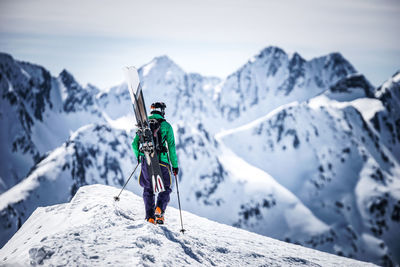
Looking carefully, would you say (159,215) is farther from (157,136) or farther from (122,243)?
(157,136)

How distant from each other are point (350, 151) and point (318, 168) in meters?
20.3

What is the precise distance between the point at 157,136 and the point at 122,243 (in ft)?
10.7

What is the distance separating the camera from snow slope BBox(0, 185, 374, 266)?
5801mm

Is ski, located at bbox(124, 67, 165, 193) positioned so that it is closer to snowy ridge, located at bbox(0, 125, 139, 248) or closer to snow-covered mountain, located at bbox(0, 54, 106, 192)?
snowy ridge, located at bbox(0, 125, 139, 248)

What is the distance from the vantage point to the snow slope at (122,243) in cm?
580

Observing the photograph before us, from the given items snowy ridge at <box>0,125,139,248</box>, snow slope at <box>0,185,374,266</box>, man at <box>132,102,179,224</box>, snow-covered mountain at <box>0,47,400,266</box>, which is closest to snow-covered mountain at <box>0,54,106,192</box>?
snow-covered mountain at <box>0,47,400,266</box>

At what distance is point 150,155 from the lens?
329 inches

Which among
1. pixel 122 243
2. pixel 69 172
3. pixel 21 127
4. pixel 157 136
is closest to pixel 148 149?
pixel 157 136

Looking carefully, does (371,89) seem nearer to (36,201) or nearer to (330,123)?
(330,123)

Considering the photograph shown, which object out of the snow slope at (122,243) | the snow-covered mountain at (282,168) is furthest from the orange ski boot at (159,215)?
the snow-covered mountain at (282,168)

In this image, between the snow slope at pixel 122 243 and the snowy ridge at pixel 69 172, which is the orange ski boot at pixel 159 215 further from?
the snowy ridge at pixel 69 172

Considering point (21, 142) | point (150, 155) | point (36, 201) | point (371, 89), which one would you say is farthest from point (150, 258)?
point (371, 89)

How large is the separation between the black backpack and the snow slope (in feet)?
7.13

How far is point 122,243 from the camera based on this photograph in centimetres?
638
